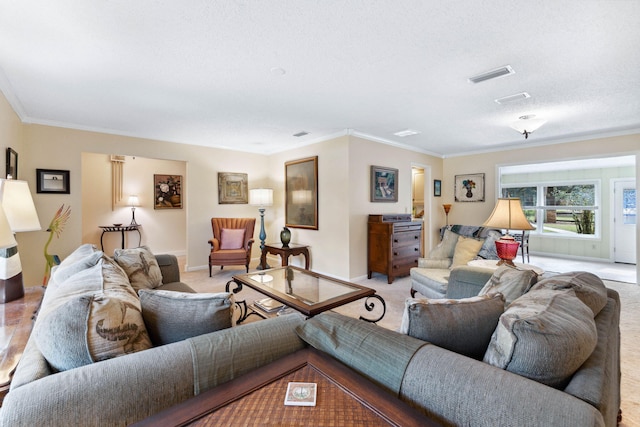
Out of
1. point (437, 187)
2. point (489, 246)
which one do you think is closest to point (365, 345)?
point (489, 246)

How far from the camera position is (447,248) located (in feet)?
11.9

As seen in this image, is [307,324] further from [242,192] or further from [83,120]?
[242,192]

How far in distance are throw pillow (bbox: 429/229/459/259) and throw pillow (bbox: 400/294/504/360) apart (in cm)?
266

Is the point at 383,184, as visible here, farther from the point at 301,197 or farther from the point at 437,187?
the point at 437,187

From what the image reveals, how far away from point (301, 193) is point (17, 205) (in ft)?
12.1

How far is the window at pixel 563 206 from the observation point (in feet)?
21.4

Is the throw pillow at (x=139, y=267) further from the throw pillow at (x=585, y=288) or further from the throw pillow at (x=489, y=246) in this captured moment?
the throw pillow at (x=489, y=246)

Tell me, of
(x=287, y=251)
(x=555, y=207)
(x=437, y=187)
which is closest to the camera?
(x=287, y=251)

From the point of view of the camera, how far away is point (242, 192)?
5.75 metres

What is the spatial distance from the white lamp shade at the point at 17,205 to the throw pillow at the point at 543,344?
2588 mm

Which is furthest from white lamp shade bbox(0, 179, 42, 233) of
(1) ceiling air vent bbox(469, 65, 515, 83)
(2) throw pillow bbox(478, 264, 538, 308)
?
(1) ceiling air vent bbox(469, 65, 515, 83)

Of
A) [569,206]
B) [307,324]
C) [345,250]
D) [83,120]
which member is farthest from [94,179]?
[569,206]

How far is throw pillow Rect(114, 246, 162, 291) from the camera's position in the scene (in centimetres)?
228

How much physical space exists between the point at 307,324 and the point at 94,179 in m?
6.62
